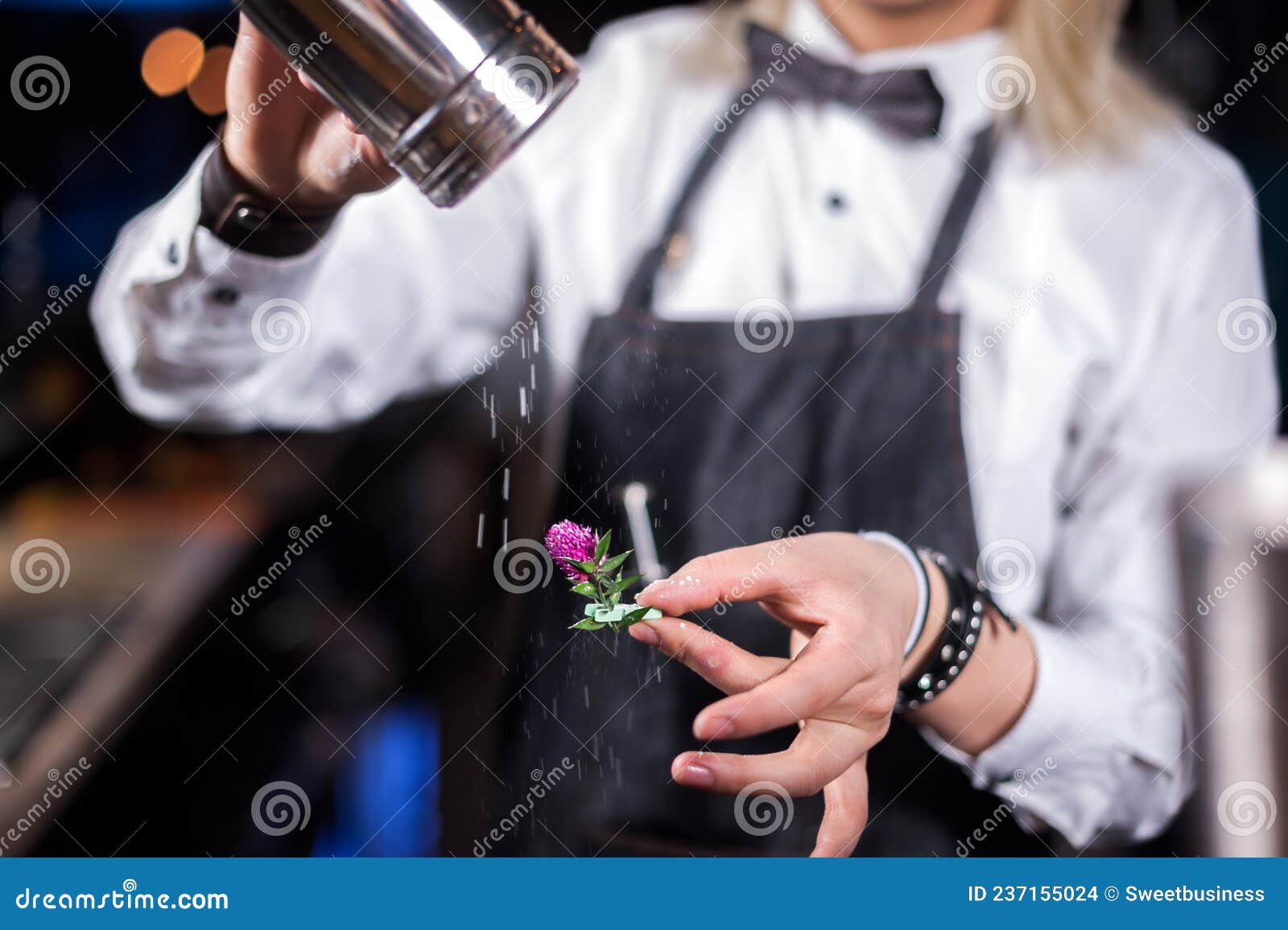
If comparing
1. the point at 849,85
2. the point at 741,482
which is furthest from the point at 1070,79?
the point at 741,482

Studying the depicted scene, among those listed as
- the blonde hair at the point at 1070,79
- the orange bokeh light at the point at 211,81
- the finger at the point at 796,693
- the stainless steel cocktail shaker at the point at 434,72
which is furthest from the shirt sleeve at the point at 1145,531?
the orange bokeh light at the point at 211,81

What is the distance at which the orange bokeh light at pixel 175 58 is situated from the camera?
4.87 feet

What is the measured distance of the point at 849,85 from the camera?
107cm

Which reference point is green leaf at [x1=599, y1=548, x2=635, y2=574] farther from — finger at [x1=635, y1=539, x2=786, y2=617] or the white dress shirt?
the white dress shirt

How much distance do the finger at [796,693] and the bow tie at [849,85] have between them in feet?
2.12

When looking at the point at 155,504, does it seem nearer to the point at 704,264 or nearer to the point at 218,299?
the point at 218,299

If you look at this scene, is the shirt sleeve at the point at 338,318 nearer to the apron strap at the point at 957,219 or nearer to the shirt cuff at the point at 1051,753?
the apron strap at the point at 957,219

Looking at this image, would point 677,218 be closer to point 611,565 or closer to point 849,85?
point 849,85

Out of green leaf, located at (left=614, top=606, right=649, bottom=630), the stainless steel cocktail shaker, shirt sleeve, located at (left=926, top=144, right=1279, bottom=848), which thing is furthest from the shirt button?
shirt sleeve, located at (left=926, top=144, right=1279, bottom=848)

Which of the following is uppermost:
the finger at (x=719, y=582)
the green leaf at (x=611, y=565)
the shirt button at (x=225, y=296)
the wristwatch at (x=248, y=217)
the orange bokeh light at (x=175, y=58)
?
the orange bokeh light at (x=175, y=58)

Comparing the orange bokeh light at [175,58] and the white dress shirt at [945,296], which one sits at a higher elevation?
the orange bokeh light at [175,58]

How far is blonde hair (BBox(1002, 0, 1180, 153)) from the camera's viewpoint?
1097mm

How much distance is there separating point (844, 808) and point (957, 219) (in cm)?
65
